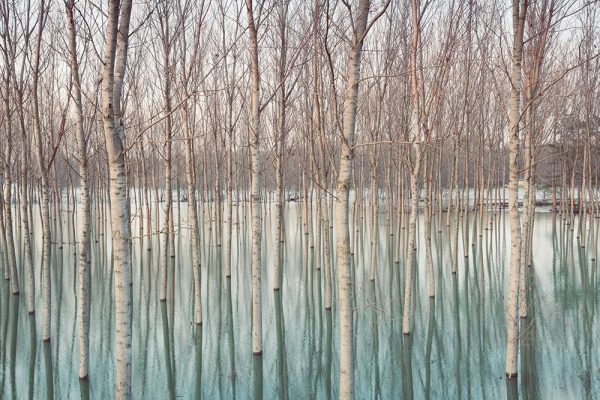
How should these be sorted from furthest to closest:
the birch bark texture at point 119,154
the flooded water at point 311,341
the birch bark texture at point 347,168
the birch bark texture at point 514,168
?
the flooded water at point 311,341 → the birch bark texture at point 514,168 → the birch bark texture at point 347,168 → the birch bark texture at point 119,154

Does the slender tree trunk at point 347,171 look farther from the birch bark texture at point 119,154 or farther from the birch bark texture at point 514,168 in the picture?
the birch bark texture at point 514,168

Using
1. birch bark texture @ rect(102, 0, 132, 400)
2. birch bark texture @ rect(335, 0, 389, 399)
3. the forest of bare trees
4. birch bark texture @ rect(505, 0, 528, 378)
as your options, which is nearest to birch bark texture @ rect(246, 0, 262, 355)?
the forest of bare trees

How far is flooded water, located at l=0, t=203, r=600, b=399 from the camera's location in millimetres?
5145

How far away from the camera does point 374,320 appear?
744 centimetres

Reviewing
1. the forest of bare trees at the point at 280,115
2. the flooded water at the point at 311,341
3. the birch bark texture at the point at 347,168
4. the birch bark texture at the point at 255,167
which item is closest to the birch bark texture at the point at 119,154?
the forest of bare trees at the point at 280,115

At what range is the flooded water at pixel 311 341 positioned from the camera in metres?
5.14

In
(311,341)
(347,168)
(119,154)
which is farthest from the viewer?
(311,341)

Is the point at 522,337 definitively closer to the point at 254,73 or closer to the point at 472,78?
the point at 254,73

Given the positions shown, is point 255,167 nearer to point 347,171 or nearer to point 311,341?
point 347,171

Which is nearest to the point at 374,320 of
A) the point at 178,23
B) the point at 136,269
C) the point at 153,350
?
the point at 153,350

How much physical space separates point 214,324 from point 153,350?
47.8 inches

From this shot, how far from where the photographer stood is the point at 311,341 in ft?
21.9

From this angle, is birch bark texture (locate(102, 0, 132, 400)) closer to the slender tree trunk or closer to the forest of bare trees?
the forest of bare trees

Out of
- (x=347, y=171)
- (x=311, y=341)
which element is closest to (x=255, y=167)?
(x=347, y=171)
